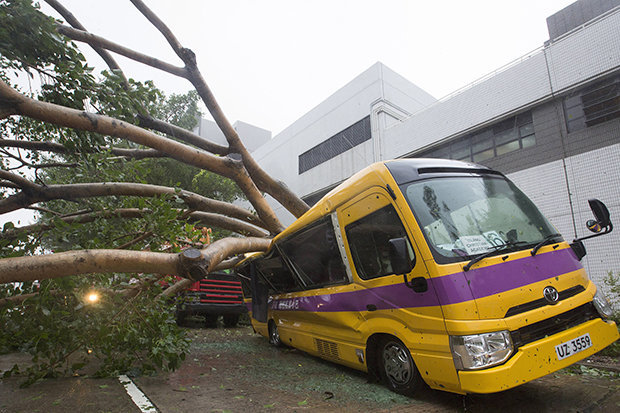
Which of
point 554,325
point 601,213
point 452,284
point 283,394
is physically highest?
point 601,213

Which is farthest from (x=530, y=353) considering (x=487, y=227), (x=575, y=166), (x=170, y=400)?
(x=575, y=166)

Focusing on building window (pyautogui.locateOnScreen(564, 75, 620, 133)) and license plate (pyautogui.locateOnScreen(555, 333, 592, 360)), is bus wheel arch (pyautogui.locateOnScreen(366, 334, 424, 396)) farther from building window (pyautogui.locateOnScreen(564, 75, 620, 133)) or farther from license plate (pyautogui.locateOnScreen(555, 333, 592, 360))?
building window (pyautogui.locateOnScreen(564, 75, 620, 133))

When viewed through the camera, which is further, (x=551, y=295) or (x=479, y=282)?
(x=551, y=295)

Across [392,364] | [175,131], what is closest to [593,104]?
[392,364]

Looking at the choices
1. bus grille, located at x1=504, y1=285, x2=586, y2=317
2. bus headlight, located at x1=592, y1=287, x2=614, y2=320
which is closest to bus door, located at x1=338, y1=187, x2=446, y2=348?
bus grille, located at x1=504, y1=285, x2=586, y2=317

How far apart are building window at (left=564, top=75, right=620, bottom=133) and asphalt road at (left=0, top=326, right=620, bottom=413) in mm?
7996

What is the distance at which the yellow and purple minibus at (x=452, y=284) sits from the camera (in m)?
2.85

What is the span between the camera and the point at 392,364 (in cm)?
373

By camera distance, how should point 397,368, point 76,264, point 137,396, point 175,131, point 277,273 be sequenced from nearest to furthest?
point 76,264
point 397,368
point 137,396
point 277,273
point 175,131

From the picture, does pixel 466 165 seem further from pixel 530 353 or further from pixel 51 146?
pixel 51 146

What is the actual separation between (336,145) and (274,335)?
13.2m

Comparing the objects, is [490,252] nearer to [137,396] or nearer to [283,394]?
[283,394]

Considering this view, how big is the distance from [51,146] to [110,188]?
3.77ft

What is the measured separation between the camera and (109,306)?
5.03 metres
